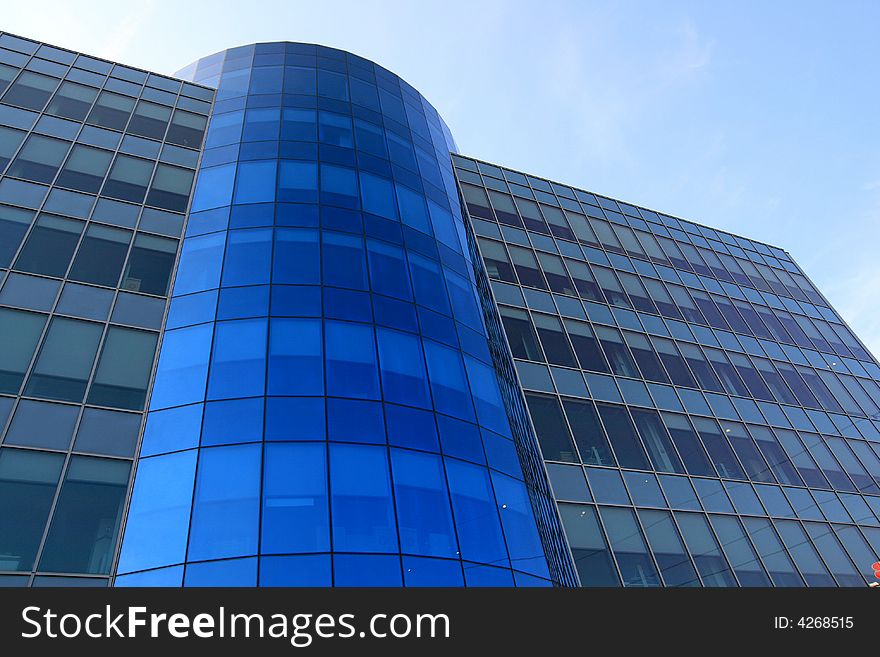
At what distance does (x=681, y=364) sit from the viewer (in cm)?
2789

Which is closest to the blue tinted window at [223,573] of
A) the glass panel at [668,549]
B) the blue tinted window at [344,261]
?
the blue tinted window at [344,261]

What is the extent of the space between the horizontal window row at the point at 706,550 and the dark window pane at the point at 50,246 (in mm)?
19622

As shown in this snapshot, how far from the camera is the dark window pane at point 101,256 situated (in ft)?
66.4

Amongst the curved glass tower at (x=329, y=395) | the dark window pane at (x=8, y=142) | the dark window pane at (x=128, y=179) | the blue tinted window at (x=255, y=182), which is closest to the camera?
the curved glass tower at (x=329, y=395)

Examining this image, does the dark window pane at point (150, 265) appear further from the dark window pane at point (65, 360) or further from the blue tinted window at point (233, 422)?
the blue tinted window at point (233, 422)

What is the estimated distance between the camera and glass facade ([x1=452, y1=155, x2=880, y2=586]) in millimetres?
20375

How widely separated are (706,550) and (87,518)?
63.8 feet

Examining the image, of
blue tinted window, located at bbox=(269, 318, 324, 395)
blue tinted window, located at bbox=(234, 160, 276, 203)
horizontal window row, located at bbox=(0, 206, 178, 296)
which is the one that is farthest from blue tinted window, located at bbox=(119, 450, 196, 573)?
blue tinted window, located at bbox=(234, 160, 276, 203)

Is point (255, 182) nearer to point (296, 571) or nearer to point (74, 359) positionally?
point (74, 359)

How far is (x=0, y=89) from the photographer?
26062mm
